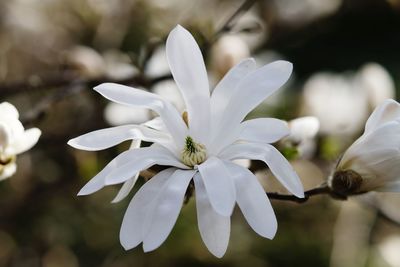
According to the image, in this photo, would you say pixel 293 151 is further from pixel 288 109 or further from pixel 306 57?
pixel 306 57

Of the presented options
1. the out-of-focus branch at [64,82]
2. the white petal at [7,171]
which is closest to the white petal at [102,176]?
the white petal at [7,171]

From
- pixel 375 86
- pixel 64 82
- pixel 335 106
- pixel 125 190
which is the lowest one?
pixel 335 106

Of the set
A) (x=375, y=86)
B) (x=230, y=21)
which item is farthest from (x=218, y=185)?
(x=375, y=86)

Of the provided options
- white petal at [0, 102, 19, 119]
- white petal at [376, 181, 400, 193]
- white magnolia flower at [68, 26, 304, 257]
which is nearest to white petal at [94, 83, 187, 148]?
white magnolia flower at [68, 26, 304, 257]

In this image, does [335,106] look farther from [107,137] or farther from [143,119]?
[107,137]

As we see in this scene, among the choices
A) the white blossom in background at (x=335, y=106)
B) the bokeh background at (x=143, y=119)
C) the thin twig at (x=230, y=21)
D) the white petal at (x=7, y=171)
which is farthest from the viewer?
the white blossom in background at (x=335, y=106)

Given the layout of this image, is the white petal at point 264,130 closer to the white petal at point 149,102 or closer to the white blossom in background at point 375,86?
the white petal at point 149,102

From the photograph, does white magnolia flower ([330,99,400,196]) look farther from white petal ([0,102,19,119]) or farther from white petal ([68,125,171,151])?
white petal ([0,102,19,119])
